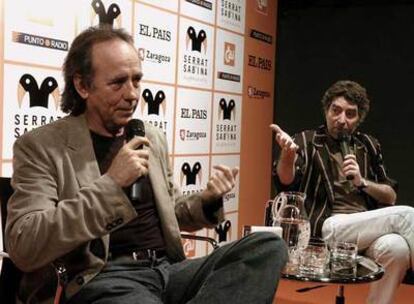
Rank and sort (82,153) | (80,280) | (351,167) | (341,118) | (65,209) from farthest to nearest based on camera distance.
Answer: (341,118) < (351,167) < (82,153) < (80,280) < (65,209)

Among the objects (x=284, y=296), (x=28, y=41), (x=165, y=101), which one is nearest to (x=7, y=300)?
(x=28, y=41)

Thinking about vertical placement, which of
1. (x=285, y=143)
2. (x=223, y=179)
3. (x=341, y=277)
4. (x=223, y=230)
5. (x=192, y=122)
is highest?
(x=192, y=122)

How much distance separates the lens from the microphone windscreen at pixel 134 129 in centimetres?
182

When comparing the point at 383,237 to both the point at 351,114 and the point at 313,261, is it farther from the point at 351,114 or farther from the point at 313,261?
the point at 313,261

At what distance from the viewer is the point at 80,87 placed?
195 centimetres

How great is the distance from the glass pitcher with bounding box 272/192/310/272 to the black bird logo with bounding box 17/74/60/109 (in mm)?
1179

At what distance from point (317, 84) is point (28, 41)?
288cm

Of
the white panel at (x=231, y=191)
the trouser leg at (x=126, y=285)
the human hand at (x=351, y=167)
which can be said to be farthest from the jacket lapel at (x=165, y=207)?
the white panel at (x=231, y=191)

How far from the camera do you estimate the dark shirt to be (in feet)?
5.94

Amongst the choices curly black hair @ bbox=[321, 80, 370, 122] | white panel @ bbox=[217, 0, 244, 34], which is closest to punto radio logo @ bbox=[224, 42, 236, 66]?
white panel @ bbox=[217, 0, 244, 34]

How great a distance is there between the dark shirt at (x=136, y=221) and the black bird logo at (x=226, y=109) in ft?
7.32

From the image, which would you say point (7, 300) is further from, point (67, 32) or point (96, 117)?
point (67, 32)

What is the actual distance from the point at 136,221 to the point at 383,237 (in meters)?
1.58

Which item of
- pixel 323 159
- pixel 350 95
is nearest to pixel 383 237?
pixel 323 159
